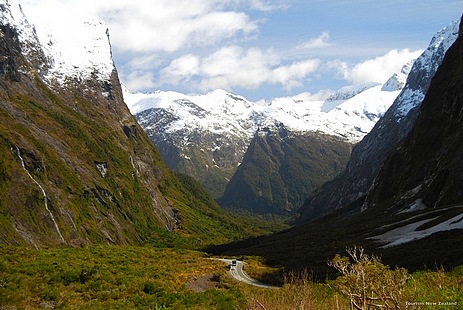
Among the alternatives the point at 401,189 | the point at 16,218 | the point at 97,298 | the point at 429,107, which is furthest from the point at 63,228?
the point at 97,298

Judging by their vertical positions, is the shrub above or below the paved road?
above

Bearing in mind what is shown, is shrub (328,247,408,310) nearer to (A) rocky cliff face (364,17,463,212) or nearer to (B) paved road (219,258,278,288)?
(B) paved road (219,258,278,288)

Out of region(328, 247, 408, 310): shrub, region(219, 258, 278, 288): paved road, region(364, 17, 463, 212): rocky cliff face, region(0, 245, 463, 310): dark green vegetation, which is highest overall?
region(364, 17, 463, 212): rocky cliff face

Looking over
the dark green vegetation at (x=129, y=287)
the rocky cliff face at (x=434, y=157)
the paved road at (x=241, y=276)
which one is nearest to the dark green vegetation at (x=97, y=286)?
the dark green vegetation at (x=129, y=287)

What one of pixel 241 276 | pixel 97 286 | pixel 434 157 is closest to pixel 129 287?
pixel 97 286

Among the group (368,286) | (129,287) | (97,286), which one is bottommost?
(129,287)

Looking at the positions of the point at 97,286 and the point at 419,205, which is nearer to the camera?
the point at 97,286

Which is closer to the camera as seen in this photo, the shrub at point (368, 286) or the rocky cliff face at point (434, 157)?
the shrub at point (368, 286)

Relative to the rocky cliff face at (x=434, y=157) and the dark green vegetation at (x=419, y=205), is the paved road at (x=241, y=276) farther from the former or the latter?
the rocky cliff face at (x=434, y=157)

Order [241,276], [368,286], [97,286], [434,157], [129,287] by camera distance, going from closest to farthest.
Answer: [368,286] → [129,287] → [97,286] → [241,276] → [434,157]

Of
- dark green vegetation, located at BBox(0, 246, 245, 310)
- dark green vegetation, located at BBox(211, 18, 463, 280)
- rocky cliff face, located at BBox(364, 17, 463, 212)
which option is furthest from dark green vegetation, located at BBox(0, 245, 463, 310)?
rocky cliff face, located at BBox(364, 17, 463, 212)

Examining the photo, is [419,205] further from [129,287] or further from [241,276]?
[129,287]

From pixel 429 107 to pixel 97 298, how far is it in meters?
131

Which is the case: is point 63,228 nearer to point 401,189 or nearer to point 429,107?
point 401,189
